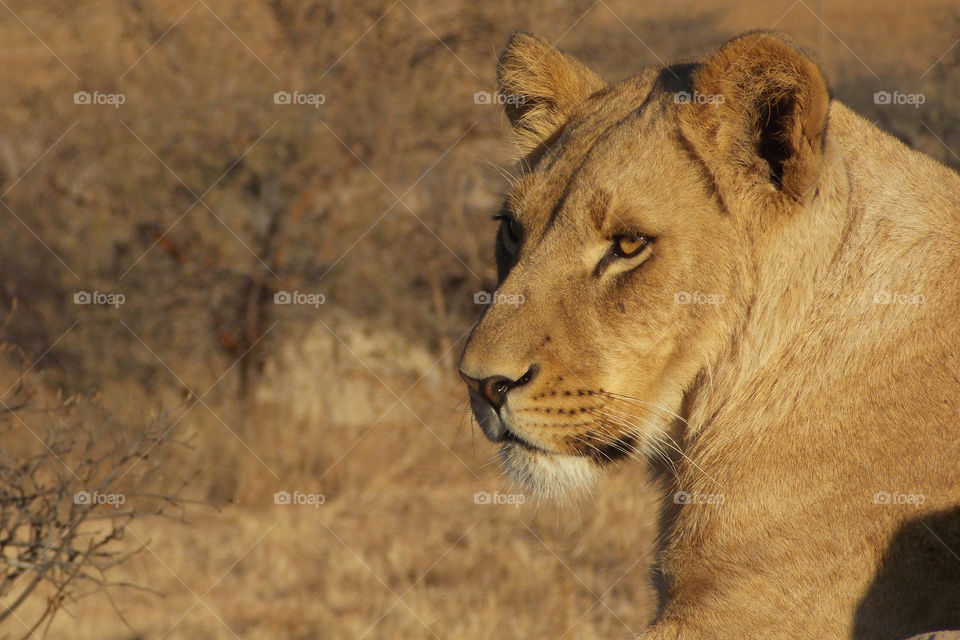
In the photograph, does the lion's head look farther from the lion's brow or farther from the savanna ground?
the savanna ground

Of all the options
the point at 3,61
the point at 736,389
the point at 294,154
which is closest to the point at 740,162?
the point at 736,389

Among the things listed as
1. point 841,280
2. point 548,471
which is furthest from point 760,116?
point 548,471

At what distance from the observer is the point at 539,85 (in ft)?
14.7

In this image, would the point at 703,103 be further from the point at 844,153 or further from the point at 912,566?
the point at 912,566

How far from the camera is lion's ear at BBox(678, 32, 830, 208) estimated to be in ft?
10.2

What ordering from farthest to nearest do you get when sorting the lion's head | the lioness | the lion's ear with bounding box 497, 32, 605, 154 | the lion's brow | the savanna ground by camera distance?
1. the savanna ground
2. the lion's ear with bounding box 497, 32, 605, 154
3. the lion's brow
4. the lion's head
5. the lioness

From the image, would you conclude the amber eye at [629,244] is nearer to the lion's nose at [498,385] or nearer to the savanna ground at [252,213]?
the lion's nose at [498,385]

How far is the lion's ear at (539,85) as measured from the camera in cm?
442

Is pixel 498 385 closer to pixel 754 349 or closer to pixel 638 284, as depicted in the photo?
pixel 638 284

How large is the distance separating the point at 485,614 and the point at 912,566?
335 centimetres

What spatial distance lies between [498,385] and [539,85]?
157cm

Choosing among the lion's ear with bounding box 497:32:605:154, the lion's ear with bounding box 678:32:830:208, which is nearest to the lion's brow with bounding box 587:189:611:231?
the lion's ear with bounding box 678:32:830:208

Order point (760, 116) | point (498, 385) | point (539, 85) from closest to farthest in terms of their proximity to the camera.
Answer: point (760, 116), point (498, 385), point (539, 85)

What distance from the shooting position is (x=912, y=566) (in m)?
3.01
